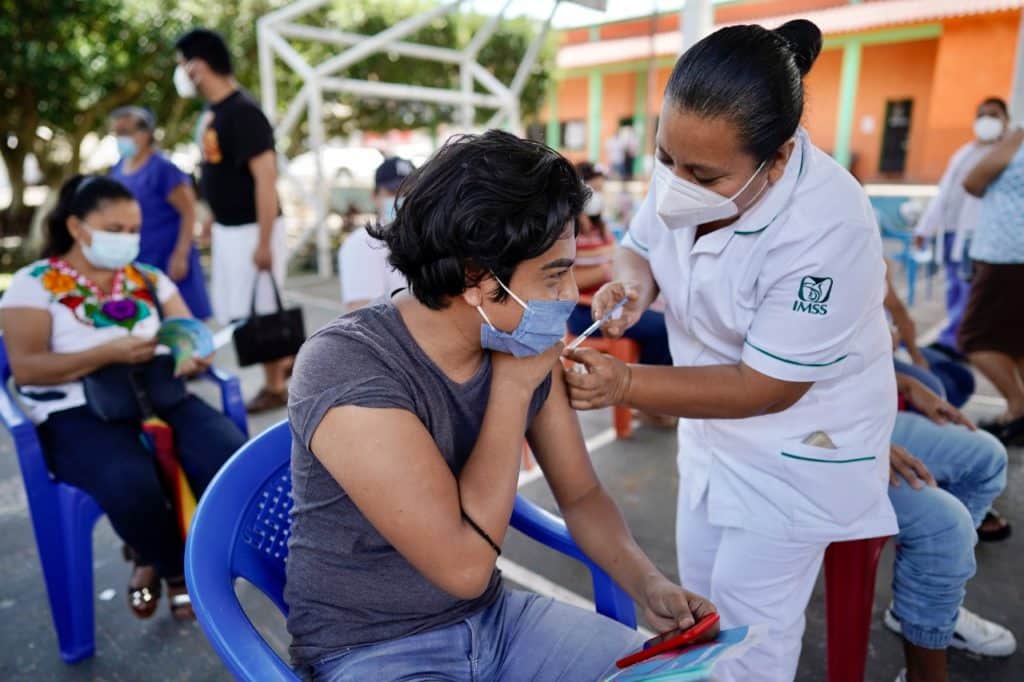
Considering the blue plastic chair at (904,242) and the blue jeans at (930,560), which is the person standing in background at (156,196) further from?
the blue plastic chair at (904,242)

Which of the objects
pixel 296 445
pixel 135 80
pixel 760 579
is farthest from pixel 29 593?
pixel 135 80

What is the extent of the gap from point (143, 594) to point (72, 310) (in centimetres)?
92

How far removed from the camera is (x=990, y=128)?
4.42 m

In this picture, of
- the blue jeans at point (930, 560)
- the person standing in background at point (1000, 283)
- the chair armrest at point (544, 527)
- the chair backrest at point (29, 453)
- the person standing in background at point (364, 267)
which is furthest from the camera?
the person standing in background at point (1000, 283)

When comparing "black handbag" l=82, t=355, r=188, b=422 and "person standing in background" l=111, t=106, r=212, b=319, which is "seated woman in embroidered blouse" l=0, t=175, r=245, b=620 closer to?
"black handbag" l=82, t=355, r=188, b=422

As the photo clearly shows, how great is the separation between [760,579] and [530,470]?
1839 millimetres

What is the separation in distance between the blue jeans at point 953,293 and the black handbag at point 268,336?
380 cm

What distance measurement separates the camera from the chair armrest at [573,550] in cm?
148

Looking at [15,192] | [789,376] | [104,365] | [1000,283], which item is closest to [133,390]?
[104,365]

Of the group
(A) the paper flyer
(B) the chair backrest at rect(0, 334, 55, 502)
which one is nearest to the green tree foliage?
(A) the paper flyer

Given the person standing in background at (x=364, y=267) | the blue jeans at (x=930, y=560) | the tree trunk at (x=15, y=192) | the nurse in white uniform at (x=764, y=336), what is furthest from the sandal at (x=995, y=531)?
the tree trunk at (x=15, y=192)

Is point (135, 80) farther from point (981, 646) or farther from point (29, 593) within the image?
point (981, 646)

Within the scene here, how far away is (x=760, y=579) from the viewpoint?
1.47 meters

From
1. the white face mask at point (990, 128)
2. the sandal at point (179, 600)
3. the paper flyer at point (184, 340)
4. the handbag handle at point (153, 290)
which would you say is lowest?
the sandal at point (179, 600)
